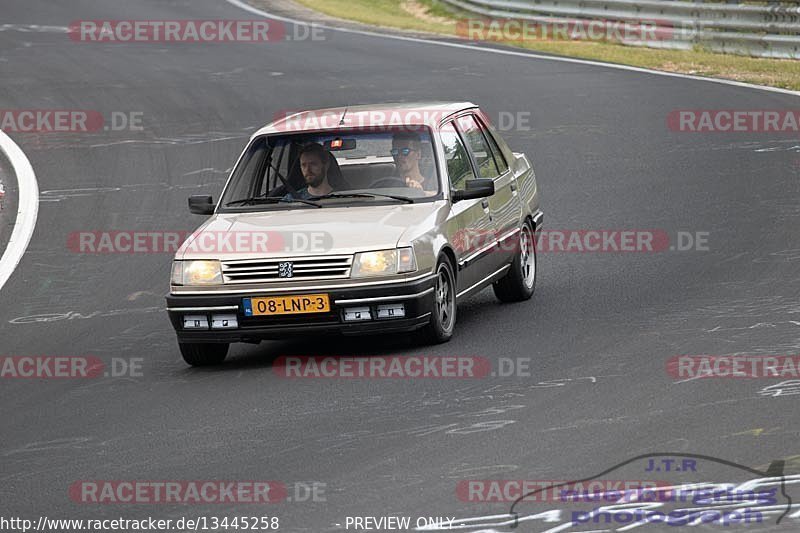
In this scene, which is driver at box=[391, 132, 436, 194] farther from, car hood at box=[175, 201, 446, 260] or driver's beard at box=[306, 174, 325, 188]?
driver's beard at box=[306, 174, 325, 188]

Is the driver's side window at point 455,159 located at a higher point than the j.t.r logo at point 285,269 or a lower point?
higher

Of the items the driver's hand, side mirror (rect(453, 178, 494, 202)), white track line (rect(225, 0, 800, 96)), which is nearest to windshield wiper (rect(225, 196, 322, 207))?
the driver's hand

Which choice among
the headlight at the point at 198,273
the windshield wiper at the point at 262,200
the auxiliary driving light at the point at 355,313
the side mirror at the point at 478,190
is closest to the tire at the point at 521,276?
the side mirror at the point at 478,190

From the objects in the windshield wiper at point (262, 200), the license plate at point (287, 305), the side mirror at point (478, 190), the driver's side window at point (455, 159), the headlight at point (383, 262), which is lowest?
the license plate at point (287, 305)

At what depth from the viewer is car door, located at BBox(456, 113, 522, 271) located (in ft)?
37.3

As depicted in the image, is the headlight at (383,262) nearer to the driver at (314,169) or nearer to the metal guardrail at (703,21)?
the driver at (314,169)

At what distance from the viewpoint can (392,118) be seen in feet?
36.2

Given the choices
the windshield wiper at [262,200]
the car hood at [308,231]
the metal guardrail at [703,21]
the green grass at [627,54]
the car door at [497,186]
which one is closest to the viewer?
the car hood at [308,231]

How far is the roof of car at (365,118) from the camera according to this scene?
36.0ft

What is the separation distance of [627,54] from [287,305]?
58.7 ft

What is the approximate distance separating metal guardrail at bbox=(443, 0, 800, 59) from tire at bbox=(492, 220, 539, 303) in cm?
1470

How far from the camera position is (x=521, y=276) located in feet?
38.3

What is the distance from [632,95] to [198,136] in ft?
20.2

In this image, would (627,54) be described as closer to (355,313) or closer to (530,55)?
(530,55)
